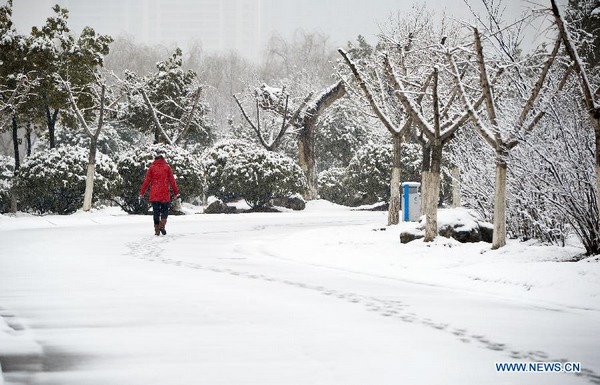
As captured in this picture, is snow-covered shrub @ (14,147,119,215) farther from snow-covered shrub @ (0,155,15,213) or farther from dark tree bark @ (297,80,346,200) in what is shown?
dark tree bark @ (297,80,346,200)

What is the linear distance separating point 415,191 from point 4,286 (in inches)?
504

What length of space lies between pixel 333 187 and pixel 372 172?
21.8ft

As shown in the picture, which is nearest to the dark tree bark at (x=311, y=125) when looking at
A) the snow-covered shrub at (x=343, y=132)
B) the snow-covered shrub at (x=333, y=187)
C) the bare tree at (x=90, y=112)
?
the snow-covered shrub at (x=333, y=187)

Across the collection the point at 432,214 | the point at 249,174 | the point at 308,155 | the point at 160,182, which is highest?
the point at 308,155

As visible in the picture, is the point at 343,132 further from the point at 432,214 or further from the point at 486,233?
the point at 432,214

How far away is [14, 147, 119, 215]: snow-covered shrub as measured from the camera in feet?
84.8

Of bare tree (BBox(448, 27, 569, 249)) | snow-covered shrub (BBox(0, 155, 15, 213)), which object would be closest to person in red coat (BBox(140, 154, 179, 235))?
bare tree (BBox(448, 27, 569, 249))

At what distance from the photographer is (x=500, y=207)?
1090cm

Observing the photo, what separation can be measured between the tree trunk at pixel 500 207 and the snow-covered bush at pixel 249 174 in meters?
19.2

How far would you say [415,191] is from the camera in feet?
62.7

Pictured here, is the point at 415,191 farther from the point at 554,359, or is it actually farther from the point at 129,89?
the point at 129,89

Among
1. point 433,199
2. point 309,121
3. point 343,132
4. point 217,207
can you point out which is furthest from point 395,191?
point 343,132

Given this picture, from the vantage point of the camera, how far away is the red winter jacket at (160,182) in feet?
55.5

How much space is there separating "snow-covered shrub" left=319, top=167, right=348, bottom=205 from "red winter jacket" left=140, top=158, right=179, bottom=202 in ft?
76.8
